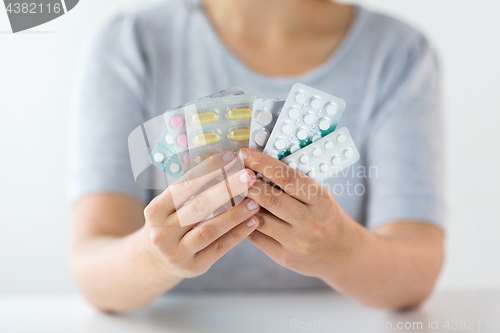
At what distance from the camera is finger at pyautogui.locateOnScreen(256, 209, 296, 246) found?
28 centimetres

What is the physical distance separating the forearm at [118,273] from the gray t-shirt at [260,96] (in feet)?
0.23

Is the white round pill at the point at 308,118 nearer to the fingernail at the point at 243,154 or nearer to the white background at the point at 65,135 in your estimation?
the fingernail at the point at 243,154

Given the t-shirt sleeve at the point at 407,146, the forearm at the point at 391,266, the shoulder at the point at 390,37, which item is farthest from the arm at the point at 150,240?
the shoulder at the point at 390,37

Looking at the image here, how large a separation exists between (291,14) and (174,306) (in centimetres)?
41

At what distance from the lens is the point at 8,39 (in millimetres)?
611

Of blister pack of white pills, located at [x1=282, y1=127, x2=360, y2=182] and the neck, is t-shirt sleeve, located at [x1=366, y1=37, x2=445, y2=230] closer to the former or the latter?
the neck

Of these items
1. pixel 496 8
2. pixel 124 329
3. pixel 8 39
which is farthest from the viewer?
pixel 496 8

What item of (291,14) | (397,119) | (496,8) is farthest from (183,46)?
(496,8)

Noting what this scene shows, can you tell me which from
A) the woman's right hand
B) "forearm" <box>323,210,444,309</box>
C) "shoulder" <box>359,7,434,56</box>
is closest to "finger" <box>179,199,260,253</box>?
the woman's right hand

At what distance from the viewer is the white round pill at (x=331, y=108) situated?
26cm

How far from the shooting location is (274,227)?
0.28m

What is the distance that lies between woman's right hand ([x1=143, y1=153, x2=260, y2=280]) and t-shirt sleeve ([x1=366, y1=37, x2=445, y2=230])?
0.84 ft

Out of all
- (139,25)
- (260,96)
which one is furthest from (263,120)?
(139,25)

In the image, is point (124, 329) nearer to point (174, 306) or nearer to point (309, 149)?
point (174, 306)
